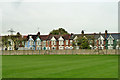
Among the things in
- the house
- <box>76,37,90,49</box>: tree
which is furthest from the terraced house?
<box>76,37,90,49</box>: tree

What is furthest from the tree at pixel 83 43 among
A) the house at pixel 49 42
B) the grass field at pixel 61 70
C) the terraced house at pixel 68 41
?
the grass field at pixel 61 70

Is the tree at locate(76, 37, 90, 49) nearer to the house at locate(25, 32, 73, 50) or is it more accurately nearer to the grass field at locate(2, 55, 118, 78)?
the house at locate(25, 32, 73, 50)

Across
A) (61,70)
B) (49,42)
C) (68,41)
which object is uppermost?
(68,41)

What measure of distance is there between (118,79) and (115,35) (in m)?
75.8

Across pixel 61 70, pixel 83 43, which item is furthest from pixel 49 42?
pixel 61 70

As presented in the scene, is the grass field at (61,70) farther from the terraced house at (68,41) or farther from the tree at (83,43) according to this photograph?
the terraced house at (68,41)

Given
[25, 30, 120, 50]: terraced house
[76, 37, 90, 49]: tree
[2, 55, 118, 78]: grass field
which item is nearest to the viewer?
[2, 55, 118, 78]: grass field

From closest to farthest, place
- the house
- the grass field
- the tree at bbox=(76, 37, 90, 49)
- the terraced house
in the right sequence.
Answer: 1. the grass field
2. the tree at bbox=(76, 37, 90, 49)
3. the terraced house
4. the house

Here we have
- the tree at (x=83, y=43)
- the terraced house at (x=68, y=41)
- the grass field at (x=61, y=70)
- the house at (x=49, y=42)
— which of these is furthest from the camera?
the house at (x=49, y=42)

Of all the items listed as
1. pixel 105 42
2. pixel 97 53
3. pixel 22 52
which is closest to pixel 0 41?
pixel 22 52

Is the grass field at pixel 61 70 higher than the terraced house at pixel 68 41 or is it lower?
lower

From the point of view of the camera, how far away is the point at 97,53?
188 ft

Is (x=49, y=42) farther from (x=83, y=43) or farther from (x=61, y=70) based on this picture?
(x=61, y=70)

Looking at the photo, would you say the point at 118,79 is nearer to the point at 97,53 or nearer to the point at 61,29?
the point at 97,53
